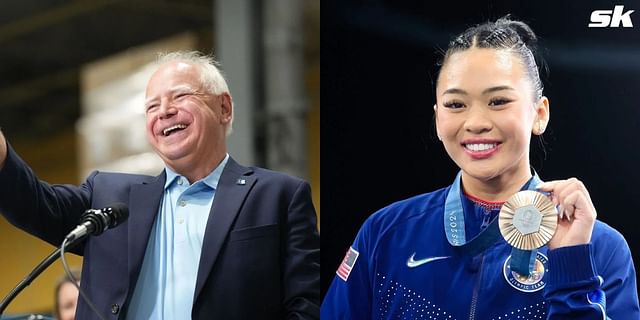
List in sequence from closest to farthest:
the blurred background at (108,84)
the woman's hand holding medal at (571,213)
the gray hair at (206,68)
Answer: the woman's hand holding medal at (571,213) < the gray hair at (206,68) < the blurred background at (108,84)

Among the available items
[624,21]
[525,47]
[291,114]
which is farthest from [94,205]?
[291,114]

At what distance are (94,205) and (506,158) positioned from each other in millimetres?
1176

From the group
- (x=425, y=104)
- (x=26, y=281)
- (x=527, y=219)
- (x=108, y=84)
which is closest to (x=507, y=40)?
(x=425, y=104)

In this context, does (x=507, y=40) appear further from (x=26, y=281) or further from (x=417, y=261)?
(x=26, y=281)

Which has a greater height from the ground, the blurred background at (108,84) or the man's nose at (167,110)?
the man's nose at (167,110)

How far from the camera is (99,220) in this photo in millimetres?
2959

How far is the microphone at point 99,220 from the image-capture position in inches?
114

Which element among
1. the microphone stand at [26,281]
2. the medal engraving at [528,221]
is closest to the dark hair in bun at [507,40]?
the medal engraving at [528,221]

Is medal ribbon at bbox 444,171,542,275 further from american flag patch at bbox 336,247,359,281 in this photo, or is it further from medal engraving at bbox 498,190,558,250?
american flag patch at bbox 336,247,359,281

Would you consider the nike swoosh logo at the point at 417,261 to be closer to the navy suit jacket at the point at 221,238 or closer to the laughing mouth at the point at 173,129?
the navy suit jacket at the point at 221,238

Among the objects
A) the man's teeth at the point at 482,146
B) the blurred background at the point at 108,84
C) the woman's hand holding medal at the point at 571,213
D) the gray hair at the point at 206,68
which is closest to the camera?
the woman's hand holding medal at the point at 571,213

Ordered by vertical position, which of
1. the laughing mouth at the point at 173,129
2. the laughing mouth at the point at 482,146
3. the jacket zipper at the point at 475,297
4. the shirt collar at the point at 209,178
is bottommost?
the jacket zipper at the point at 475,297

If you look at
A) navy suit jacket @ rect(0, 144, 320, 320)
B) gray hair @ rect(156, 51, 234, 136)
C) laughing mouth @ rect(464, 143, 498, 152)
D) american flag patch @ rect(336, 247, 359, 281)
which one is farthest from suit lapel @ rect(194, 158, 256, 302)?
laughing mouth @ rect(464, 143, 498, 152)

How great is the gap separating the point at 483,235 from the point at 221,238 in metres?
0.73
